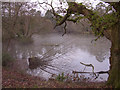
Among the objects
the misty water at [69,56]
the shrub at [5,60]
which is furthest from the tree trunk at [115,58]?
the shrub at [5,60]

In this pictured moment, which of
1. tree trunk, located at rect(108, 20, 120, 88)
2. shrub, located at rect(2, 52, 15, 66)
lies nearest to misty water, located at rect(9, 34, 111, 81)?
shrub, located at rect(2, 52, 15, 66)

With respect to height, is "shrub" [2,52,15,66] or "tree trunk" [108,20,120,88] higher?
"tree trunk" [108,20,120,88]

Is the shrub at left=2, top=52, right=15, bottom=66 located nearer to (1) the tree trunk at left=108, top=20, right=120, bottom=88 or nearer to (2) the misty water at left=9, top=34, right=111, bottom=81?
(2) the misty water at left=9, top=34, right=111, bottom=81

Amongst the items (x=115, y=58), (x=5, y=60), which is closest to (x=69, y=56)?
(x=5, y=60)

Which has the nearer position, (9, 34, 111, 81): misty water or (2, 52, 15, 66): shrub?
(9, 34, 111, 81): misty water

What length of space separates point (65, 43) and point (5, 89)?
855cm

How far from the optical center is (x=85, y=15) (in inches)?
131

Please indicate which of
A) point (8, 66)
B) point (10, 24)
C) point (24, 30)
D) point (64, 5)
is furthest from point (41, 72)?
point (24, 30)

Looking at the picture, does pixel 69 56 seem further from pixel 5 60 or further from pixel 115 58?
pixel 115 58

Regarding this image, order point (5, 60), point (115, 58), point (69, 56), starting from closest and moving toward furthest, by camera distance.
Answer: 1. point (115, 58)
2. point (5, 60)
3. point (69, 56)

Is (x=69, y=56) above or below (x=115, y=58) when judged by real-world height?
Result: below

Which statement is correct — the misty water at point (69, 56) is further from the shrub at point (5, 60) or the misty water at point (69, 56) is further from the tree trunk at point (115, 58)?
the tree trunk at point (115, 58)

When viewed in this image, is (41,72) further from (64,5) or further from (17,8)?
(64,5)

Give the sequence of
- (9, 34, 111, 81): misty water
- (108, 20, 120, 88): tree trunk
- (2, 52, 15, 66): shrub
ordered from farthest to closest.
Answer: (2, 52, 15, 66): shrub
(9, 34, 111, 81): misty water
(108, 20, 120, 88): tree trunk
